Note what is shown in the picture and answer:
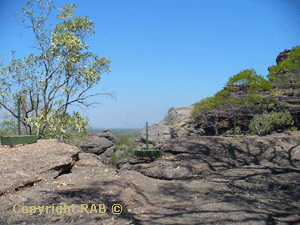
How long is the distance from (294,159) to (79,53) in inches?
295

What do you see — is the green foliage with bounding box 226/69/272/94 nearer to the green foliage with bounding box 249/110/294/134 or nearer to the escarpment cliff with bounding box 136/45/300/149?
the escarpment cliff with bounding box 136/45/300/149

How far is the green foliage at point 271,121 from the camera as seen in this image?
13914 millimetres

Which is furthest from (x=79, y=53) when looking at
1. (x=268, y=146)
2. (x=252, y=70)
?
(x=252, y=70)

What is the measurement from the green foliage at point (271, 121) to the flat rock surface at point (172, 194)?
787 centimetres

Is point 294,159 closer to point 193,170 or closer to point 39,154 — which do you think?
point 193,170

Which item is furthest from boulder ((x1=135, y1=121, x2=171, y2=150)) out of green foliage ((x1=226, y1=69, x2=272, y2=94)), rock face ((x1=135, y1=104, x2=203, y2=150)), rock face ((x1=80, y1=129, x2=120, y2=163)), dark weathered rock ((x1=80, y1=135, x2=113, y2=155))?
green foliage ((x1=226, y1=69, x2=272, y2=94))

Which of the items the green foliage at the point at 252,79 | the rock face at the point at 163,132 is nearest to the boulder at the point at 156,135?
the rock face at the point at 163,132

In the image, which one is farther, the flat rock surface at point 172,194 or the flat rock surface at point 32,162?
the flat rock surface at point 32,162

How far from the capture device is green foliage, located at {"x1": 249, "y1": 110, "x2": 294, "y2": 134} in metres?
13.9

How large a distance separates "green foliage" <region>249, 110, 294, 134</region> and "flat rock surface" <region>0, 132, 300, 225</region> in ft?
25.8

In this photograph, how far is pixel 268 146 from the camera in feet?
23.5

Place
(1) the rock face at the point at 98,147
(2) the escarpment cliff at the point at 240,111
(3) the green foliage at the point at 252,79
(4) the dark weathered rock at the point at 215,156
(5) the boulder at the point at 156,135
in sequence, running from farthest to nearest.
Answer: (1) the rock face at the point at 98,147 < (5) the boulder at the point at 156,135 < (2) the escarpment cliff at the point at 240,111 < (3) the green foliage at the point at 252,79 < (4) the dark weathered rock at the point at 215,156

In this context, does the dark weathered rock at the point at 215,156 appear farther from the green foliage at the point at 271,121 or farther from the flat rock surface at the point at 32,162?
the green foliage at the point at 271,121

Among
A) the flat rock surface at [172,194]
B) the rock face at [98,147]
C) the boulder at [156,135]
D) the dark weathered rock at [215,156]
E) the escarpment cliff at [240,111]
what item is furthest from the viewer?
the rock face at [98,147]
